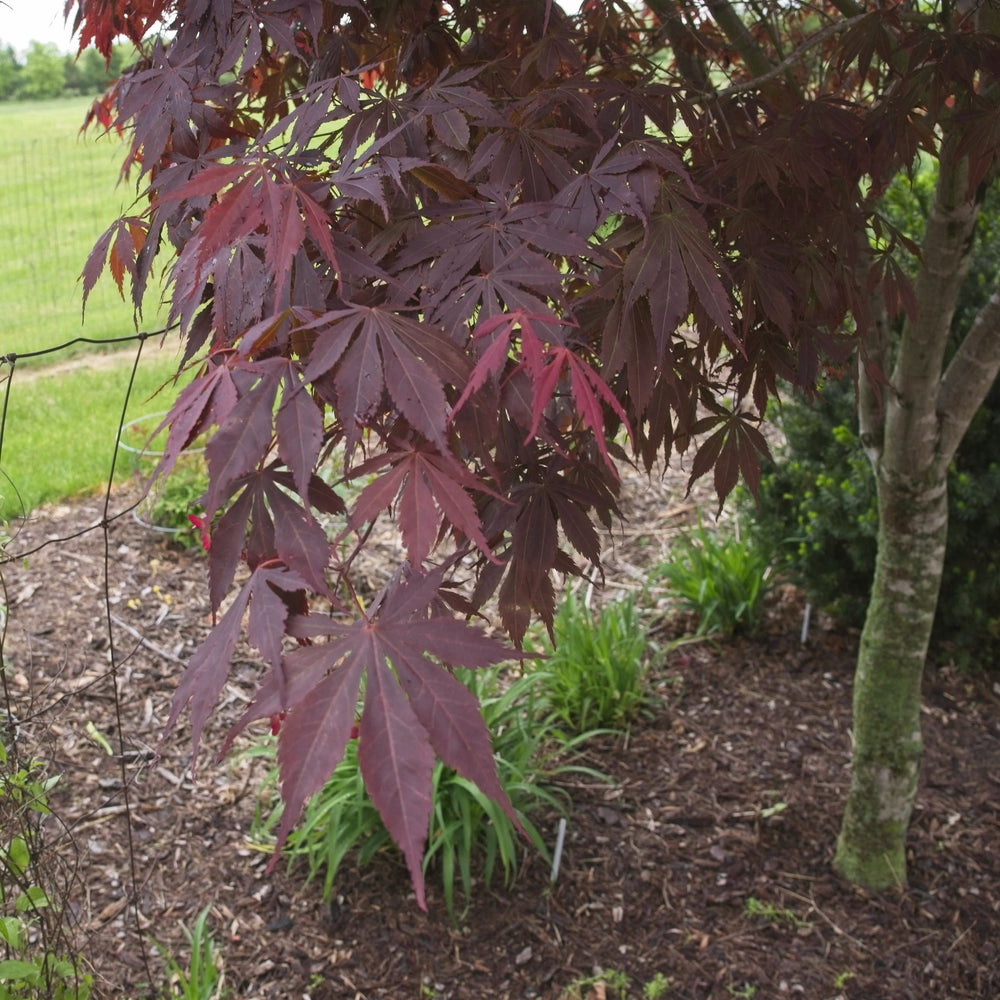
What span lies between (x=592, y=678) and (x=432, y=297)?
2.25m

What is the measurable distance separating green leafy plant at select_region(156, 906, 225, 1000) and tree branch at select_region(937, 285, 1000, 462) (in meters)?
2.07

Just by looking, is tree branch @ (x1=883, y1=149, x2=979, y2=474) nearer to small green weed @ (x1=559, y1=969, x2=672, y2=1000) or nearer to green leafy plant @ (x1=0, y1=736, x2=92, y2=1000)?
small green weed @ (x1=559, y1=969, x2=672, y2=1000)

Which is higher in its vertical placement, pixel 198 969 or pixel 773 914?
pixel 198 969

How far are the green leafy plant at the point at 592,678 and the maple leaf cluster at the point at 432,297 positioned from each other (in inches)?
59.0

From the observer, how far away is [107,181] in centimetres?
1340

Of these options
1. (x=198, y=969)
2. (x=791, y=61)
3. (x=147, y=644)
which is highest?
(x=791, y=61)

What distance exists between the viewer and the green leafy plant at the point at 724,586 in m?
3.68

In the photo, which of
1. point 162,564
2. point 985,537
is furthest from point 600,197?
point 162,564

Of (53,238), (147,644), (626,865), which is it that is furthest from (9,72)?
(626,865)

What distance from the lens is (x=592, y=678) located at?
323 cm

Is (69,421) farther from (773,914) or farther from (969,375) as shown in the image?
(969,375)

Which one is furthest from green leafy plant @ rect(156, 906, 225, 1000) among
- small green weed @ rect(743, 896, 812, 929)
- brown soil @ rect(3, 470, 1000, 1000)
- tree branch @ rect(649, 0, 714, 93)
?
tree branch @ rect(649, 0, 714, 93)

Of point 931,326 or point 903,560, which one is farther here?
point 903,560

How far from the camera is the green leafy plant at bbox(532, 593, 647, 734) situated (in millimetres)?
3205
